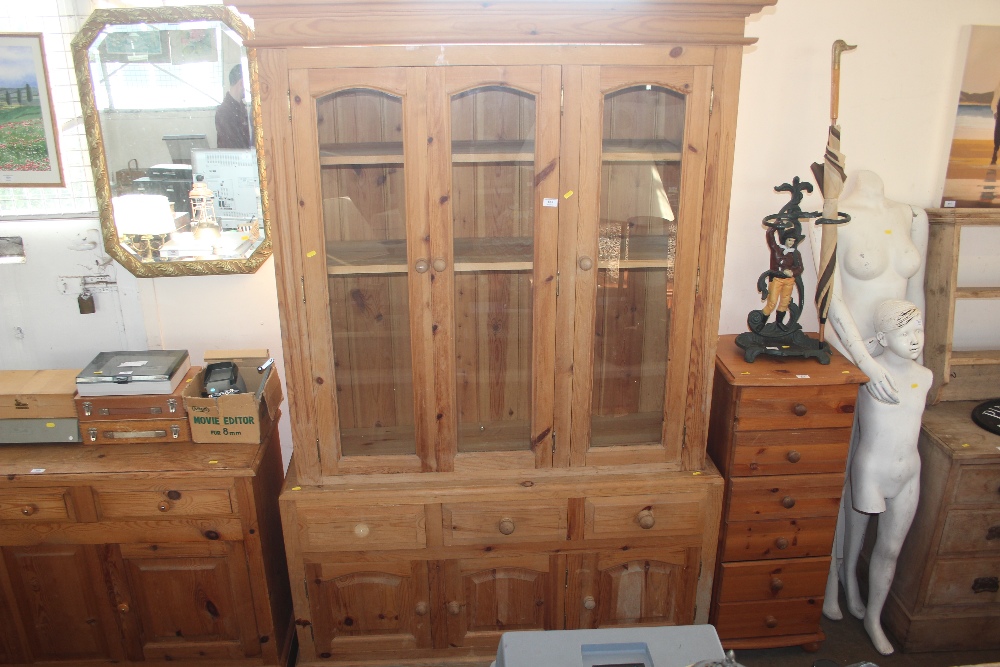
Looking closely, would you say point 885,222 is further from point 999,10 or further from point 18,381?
point 18,381

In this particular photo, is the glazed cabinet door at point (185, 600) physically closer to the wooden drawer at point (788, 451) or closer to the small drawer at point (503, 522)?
the small drawer at point (503, 522)

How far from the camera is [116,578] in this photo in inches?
82.2

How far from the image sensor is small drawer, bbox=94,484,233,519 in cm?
200

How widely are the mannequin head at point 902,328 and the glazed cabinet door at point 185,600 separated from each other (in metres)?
2.14

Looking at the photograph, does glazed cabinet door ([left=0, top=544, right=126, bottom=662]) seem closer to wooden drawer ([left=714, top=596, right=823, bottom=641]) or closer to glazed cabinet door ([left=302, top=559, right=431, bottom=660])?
glazed cabinet door ([left=302, top=559, right=431, bottom=660])

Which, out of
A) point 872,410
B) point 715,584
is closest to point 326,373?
point 715,584

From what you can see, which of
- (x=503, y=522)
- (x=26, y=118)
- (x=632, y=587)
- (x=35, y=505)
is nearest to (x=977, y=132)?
(x=632, y=587)

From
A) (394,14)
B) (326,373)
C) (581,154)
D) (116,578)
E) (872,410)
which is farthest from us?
(872,410)

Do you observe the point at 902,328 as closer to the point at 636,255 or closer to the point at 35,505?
the point at 636,255

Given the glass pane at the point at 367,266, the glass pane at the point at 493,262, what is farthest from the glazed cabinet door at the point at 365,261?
the glass pane at the point at 493,262

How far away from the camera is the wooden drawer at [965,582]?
7.67 ft

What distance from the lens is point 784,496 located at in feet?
7.11

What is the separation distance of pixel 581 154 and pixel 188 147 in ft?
4.22

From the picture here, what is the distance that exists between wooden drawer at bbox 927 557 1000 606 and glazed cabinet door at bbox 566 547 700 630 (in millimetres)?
895
